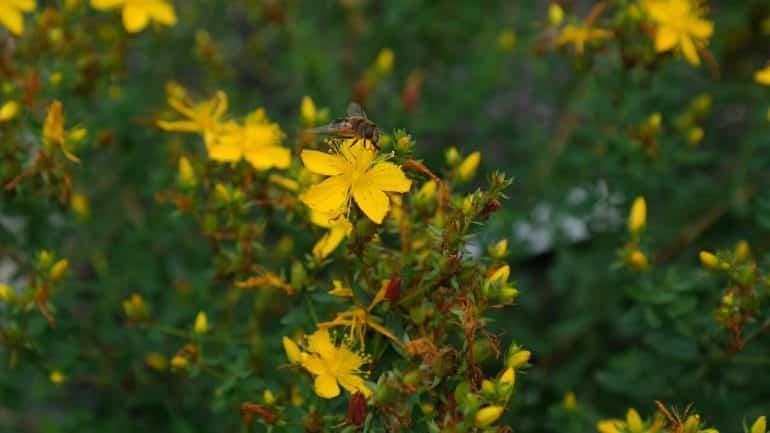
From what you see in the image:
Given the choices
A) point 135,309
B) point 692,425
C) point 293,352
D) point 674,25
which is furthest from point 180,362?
point 674,25

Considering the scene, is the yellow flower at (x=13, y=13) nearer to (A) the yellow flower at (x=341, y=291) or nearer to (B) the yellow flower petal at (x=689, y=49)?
(A) the yellow flower at (x=341, y=291)

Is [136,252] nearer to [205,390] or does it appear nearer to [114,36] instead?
[205,390]

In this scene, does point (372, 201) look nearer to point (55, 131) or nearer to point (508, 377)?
point (508, 377)

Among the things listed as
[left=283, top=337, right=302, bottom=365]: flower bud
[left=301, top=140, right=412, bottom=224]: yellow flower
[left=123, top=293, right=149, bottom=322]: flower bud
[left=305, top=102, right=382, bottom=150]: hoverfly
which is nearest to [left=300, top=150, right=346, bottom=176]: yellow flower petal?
[left=301, top=140, right=412, bottom=224]: yellow flower

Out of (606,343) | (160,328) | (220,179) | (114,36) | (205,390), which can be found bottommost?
(606,343)

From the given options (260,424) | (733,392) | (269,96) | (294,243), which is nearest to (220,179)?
(294,243)

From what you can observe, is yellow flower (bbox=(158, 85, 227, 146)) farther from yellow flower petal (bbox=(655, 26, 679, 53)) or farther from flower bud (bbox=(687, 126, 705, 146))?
flower bud (bbox=(687, 126, 705, 146))
